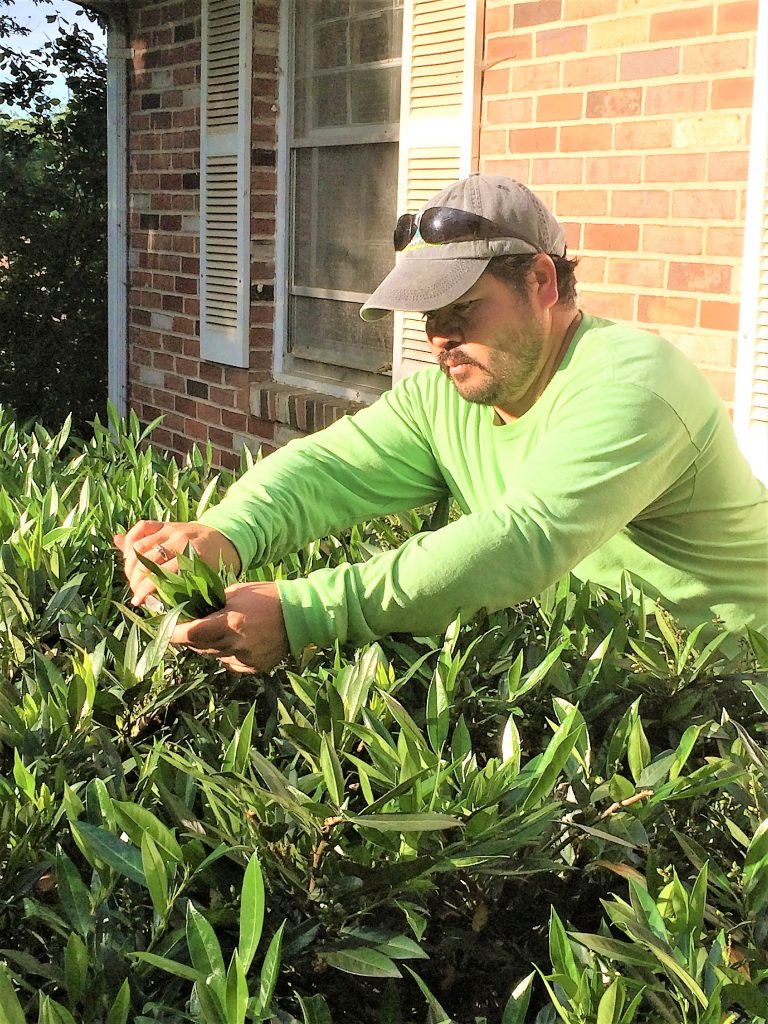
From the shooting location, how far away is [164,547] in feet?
6.82

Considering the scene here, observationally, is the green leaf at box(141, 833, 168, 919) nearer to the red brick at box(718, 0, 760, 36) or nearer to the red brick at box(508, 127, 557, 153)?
the red brick at box(718, 0, 760, 36)

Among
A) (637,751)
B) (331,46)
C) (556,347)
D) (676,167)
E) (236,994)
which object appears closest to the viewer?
(236,994)

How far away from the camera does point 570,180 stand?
4.40 m

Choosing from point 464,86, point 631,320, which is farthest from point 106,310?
point 631,320

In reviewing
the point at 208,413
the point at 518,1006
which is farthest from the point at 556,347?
the point at 208,413

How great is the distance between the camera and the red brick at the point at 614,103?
13.5 feet

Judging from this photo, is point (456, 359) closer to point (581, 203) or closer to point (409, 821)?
point (409, 821)

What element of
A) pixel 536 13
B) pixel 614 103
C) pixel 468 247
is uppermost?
pixel 536 13

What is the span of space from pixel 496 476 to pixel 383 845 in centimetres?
137

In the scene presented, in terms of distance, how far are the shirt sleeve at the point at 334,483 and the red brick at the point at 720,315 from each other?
1503 mm

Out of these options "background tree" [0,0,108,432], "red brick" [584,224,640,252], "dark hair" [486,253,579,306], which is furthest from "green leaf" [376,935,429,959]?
"background tree" [0,0,108,432]

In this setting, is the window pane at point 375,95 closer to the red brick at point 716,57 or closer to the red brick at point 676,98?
the red brick at point 676,98

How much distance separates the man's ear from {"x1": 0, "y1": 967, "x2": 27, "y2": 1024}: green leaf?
1.62 m

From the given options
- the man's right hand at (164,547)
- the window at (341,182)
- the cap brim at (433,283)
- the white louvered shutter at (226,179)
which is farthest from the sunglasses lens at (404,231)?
the white louvered shutter at (226,179)
